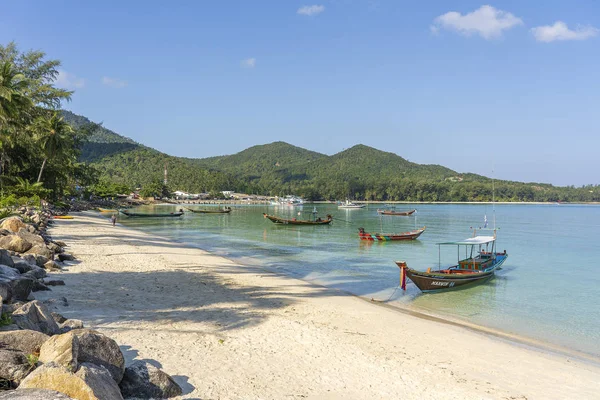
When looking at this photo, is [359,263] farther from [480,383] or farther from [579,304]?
[480,383]

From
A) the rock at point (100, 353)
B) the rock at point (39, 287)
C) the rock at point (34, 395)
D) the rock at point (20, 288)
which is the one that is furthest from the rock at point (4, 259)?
the rock at point (34, 395)

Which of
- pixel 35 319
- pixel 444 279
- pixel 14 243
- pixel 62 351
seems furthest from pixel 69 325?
pixel 444 279

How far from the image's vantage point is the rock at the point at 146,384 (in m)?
5.22

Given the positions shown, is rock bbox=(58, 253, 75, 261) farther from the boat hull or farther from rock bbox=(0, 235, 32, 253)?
the boat hull

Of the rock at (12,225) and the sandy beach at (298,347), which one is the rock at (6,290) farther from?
the rock at (12,225)

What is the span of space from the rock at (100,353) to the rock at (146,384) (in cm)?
15

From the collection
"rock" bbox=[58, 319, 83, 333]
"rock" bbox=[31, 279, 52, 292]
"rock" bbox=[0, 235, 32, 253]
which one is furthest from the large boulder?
"rock" bbox=[58, 319, 83, 333]

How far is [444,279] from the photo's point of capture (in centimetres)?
1770

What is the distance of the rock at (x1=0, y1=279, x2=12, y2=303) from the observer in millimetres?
6716

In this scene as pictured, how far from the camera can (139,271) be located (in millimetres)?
16125

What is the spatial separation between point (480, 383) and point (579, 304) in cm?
1176

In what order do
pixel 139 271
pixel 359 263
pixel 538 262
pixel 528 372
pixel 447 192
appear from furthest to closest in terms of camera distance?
pixel 447 192 → pixel 538 262 → pixel 359 263 → pixel 139 271 → pixel 528 372

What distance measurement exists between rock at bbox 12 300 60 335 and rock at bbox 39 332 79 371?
1.20 m

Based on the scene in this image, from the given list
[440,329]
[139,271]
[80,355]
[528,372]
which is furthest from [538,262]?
[80,355]
